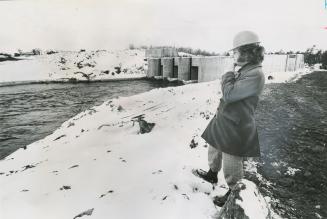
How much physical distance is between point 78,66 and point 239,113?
135ft

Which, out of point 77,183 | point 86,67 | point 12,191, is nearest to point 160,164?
point 77,183

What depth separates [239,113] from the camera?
10.4ft

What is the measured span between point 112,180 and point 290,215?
2.40 m

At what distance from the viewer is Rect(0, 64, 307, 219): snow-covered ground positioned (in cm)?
333

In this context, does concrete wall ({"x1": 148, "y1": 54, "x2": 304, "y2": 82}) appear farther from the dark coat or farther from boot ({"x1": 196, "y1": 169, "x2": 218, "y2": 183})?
the dark coat

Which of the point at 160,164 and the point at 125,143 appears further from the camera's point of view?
the point at 125,143

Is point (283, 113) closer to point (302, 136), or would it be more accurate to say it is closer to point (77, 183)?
point (302, 136)

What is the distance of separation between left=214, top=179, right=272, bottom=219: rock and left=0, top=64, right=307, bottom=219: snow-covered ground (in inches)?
17.7

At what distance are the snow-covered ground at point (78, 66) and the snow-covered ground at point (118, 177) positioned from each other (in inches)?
1073

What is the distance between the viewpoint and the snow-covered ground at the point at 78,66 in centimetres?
3344

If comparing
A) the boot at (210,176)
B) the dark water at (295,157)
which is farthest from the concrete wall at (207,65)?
the boot at (210,176)

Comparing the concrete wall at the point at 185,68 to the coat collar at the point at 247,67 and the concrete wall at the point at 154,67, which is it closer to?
the concrete wall at the point at 154,67

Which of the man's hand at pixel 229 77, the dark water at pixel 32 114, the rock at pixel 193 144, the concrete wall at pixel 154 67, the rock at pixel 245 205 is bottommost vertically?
the dark water at pixel 32 114

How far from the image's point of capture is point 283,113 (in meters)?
8.91
